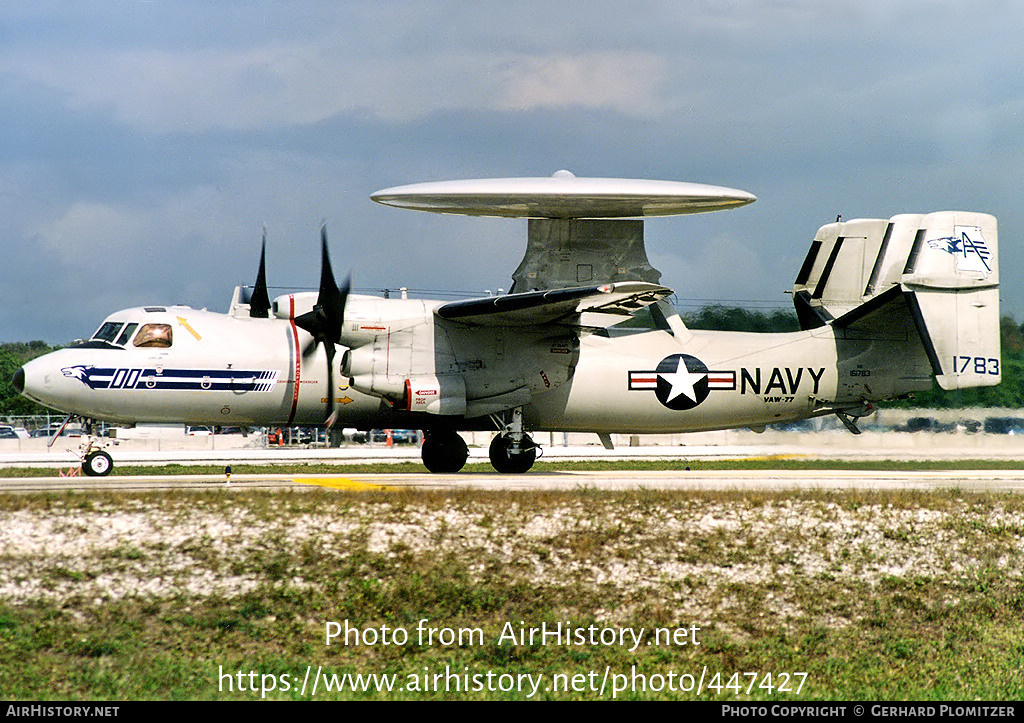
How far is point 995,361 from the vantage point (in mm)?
24062

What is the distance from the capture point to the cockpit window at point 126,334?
20906mm

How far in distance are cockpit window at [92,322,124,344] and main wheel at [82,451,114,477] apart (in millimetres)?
2312

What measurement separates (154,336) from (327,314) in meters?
3.51

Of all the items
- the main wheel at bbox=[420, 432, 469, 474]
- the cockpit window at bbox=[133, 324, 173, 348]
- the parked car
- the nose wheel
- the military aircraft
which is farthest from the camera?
the parked car

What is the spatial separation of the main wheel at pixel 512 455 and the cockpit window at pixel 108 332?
8.29 meters

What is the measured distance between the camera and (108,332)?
69.3ft

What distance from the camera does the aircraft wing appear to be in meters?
20.2

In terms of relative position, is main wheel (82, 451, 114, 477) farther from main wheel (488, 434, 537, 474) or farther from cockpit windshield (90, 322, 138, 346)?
main wheel (488, 434, 537, 474)

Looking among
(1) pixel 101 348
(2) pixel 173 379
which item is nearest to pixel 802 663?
(2) pixel 173 379

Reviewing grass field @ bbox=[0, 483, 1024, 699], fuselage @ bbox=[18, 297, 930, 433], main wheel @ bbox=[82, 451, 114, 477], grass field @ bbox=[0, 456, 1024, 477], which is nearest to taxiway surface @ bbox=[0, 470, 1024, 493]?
main wheel @ bbox=[82, 451, 114, 477]

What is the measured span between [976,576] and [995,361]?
10740mm
